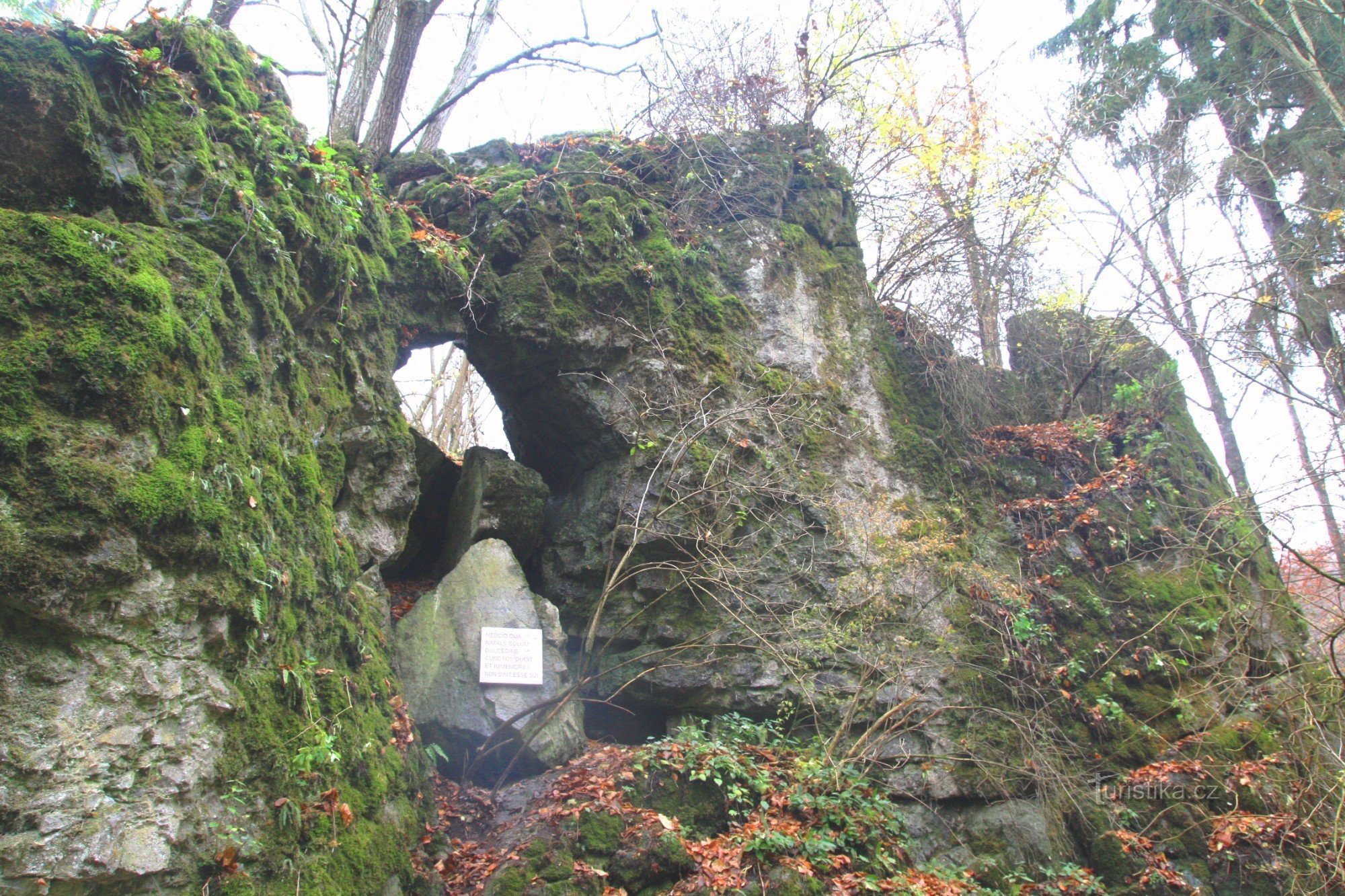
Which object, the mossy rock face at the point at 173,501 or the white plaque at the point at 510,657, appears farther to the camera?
the white plaque at the point at 510,657

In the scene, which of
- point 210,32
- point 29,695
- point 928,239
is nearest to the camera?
point 29,695

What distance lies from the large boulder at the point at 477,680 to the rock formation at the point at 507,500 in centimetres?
3

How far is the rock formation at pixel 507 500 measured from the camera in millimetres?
3041

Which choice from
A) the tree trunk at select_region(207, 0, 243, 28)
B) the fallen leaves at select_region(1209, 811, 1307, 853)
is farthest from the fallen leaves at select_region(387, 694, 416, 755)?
the tree trunk at select_region(207, 0, 243, 28)

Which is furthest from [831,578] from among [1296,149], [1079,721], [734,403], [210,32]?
[1296,149]

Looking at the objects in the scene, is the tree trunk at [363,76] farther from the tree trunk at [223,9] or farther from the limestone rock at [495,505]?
the limestone rock at [495,505]

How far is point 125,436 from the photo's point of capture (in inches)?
126

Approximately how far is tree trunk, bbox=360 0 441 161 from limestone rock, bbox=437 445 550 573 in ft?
10.7

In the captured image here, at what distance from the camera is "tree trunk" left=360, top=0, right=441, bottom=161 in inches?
294

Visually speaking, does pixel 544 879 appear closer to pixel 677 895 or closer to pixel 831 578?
pixel 677 895

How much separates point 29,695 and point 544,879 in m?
2.81

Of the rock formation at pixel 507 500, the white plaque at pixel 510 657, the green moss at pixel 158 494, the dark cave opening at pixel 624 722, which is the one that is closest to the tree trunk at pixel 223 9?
the rock formation at pixel 507 500

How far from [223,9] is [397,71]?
154 cm

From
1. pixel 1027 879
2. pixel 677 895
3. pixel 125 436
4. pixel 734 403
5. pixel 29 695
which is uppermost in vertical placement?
pixel 734 403
